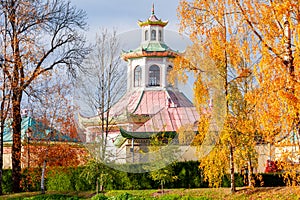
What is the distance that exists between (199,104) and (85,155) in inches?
257

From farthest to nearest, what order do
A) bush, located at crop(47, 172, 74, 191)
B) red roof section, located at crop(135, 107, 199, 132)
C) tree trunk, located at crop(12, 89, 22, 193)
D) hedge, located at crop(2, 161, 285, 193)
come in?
bush, located at crop(47, 172, 74, 191) → tree trunk, located at crop(12, 89, 22, 193) → hedge, located at crop(2, 161, 285, 193) → red roof section, located at crop(135, 107, 199, 132)

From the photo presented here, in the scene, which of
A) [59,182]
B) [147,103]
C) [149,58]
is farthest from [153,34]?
[59,182]

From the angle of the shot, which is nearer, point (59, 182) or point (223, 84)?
point (223, 84)

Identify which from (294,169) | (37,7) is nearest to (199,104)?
(294,169)

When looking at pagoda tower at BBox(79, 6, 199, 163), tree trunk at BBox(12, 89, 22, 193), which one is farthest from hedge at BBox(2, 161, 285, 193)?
pagoda tower at BBox(79, 6, 199, 163)

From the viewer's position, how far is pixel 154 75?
12.2 metres

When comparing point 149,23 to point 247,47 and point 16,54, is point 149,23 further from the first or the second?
point 16,54

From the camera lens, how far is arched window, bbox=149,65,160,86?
12.3m

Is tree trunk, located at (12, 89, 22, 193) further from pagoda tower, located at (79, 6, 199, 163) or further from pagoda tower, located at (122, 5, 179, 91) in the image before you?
pagoda tower, located at (122, 5, 179, 91)

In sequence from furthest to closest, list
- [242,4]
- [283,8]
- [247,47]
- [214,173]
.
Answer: [214,173] < [247,47] < [242,4] < [283,8]

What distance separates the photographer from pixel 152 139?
11.9 metres

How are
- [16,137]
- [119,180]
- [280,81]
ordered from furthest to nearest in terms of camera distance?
[119,180], [16,137], [280,81]

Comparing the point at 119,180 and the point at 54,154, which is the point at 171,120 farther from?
the point at 54,154

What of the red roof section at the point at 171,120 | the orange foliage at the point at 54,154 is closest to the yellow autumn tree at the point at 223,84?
the red roof section at the point at 171,120
